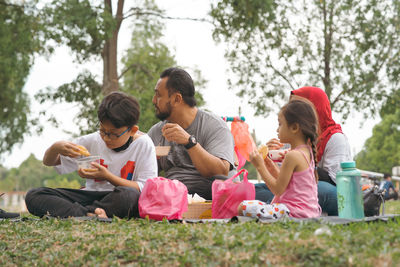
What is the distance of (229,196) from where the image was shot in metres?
4.40

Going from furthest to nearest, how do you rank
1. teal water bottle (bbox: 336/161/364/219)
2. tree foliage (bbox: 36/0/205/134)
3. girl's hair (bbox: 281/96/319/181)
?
tree foliage (bbox: 36/0/205/134)
girl's hair (bbox: 281/96/319/181)
teal water bottle (bbox: 336/161/364/219)

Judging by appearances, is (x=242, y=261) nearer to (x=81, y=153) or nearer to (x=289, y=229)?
(x=289, y=229)

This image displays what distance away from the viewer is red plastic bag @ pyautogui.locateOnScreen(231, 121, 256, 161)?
527 cm

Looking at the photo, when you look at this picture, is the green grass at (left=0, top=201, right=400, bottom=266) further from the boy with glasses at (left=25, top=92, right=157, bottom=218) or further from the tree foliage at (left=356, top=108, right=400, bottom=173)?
the tree foliage at (left=356, top=108, right=400, bottom=173)

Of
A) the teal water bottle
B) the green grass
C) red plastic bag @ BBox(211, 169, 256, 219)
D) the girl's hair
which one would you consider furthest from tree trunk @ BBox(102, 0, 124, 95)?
the teal water bottle

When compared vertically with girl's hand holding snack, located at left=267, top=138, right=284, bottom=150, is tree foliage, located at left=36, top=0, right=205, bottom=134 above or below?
above

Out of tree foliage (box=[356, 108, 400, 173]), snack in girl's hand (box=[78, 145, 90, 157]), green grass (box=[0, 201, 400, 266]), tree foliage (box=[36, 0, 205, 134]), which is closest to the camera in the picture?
green grass (box=[0, 201, 400, 266])

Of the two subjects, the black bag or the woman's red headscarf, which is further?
the woman's red headscarf

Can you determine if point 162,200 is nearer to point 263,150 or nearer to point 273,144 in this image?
point 263,150

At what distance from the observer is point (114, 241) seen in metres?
3.30

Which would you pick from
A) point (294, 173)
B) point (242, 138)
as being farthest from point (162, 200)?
point (242, 138)

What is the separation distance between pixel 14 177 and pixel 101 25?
65.3 m

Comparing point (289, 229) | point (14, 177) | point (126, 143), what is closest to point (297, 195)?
point (289, 229)

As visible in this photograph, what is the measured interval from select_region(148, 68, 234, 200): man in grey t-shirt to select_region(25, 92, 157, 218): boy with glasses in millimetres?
482
